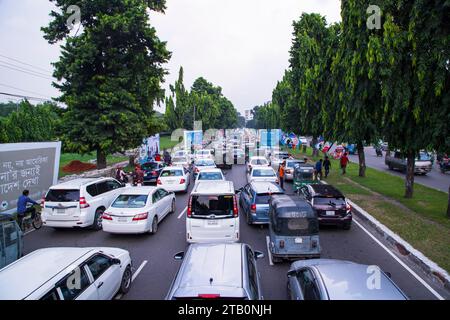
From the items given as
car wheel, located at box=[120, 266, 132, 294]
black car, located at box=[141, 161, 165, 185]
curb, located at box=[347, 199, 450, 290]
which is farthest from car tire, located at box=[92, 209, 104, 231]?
curb, located at box=[347, 199, 450, 290]

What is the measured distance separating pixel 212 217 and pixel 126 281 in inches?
123

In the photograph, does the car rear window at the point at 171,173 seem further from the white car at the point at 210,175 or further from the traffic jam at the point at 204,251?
the traffic jam at the point at 204,251

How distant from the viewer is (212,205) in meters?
9.99

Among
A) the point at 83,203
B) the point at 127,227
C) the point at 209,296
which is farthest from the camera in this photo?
the point at 83,203

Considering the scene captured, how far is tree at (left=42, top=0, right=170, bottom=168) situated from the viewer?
21.0 metres

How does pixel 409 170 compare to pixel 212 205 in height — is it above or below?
above

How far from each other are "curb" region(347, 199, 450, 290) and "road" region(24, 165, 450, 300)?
0.26m

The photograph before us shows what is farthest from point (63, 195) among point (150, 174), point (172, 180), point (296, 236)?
point (150, 174)

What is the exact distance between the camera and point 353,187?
68.7 ft

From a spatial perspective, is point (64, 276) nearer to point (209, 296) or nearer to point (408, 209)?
point (209, 296)

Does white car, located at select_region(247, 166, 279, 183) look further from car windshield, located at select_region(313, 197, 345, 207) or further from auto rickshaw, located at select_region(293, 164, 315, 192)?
car windshield, located at select_region(313, 197, 345, 207)
